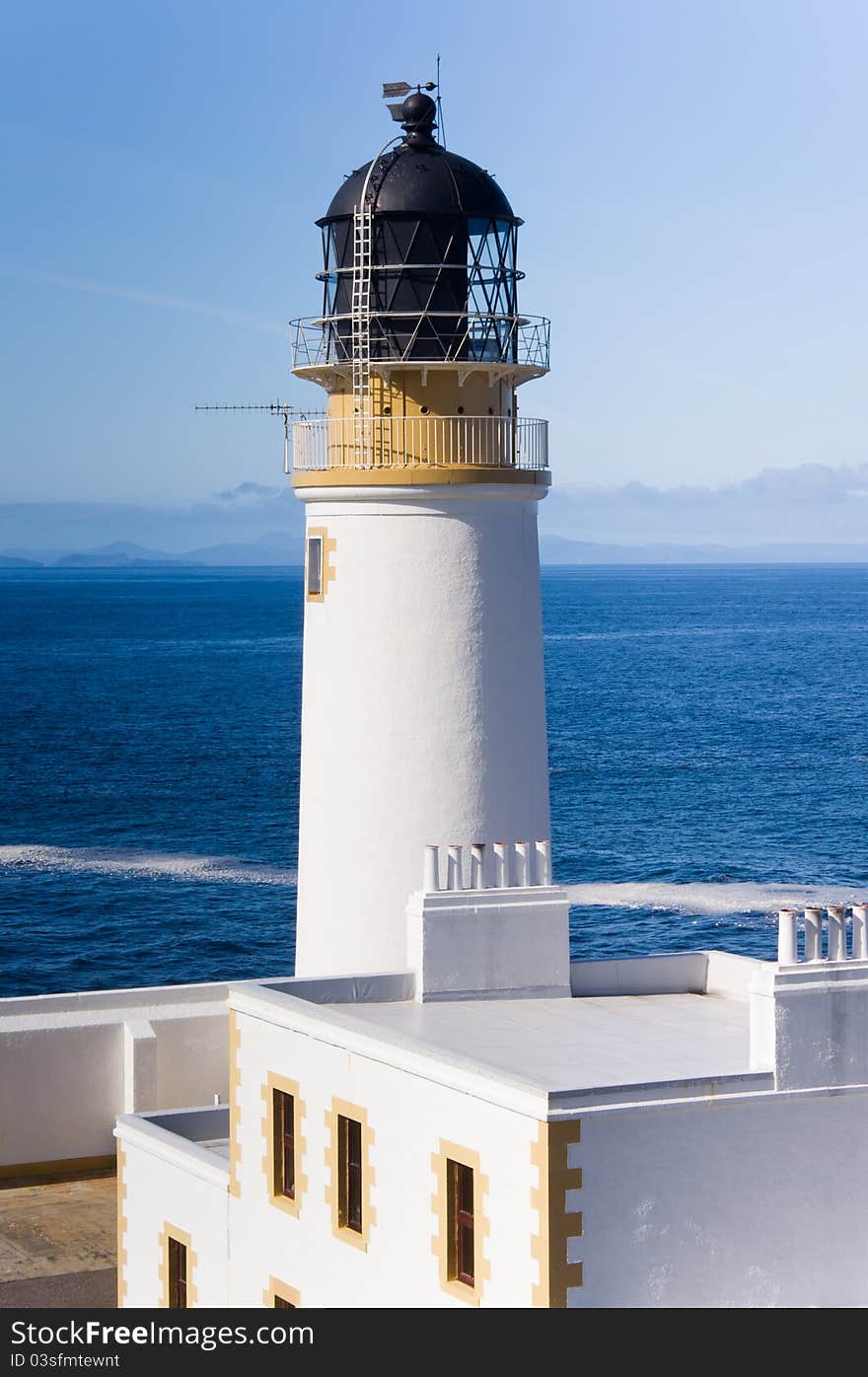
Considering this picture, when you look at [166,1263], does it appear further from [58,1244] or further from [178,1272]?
[58,1244]

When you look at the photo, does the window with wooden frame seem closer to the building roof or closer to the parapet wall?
the building roof

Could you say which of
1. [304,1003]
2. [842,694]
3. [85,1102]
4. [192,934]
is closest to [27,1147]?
[85,1102]

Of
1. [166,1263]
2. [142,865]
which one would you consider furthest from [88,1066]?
[142,865]

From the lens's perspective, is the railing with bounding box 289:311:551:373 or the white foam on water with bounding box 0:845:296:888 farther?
the white foam on water with bounding box 0:845:296:888

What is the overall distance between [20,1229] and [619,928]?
35.4m

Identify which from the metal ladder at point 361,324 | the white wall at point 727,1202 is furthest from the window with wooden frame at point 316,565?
the white wall at point 727,1202

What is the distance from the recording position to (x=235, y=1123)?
59.4ft

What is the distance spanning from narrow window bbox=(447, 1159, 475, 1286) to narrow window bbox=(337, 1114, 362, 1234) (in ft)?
4.52

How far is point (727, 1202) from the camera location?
14.8m

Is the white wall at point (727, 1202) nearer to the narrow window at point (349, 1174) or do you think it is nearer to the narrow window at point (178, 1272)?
the narrow window at point (349, 1174)

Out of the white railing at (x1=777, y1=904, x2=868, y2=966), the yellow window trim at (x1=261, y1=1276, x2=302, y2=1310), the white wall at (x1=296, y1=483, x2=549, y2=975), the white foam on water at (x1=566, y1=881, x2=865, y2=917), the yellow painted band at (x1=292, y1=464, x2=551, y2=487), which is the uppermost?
the yellow painted band at (x1=292, y1=464, x2=551, y2=487)

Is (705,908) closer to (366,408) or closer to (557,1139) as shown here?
(366,408)

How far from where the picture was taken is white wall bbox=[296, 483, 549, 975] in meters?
21.6

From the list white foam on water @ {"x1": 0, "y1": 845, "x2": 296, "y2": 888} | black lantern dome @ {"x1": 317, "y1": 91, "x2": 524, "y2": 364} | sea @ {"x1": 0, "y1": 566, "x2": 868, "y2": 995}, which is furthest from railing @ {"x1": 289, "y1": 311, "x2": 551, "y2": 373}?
white foam on water @ {"x1": 0, "y1": 845, "x2": 296, "y2": 888}
